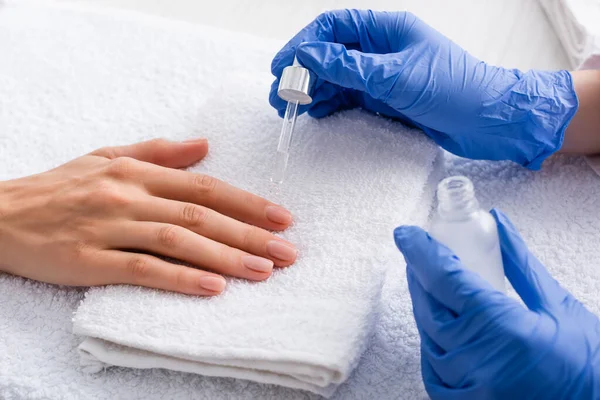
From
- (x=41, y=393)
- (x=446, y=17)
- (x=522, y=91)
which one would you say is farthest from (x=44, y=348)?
(x=446, y=17)

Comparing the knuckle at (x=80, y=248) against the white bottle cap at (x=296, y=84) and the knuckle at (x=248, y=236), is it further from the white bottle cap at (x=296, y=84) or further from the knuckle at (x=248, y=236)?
the white bottle cap at (x=296, y=84)

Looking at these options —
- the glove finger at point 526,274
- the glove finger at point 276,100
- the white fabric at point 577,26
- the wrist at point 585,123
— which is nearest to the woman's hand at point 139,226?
the glove finger at point 276,100

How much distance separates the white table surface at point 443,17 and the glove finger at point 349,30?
357 mm

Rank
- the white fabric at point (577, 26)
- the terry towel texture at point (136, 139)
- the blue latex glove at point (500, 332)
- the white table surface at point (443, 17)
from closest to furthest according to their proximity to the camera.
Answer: the blue latex glove at point (500, 332) → the terry towel texture at point (136, 139) → the white fabric at point (577, 26) → the white table surface at point (443, 17)

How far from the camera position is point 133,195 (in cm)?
94

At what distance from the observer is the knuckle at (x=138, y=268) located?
2.77 ft

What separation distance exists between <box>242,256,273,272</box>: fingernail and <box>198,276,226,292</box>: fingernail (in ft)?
0.14

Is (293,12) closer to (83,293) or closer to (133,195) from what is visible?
(133,195)

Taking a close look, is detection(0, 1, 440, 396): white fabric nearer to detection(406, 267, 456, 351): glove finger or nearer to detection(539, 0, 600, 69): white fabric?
detection(406, 267, 456, 351): glove finger

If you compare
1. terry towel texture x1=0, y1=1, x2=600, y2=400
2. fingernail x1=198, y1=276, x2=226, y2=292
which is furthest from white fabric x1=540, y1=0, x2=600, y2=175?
fingernail x1=198, y1=276, x2=226, y2=292

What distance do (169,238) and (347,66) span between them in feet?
1.15

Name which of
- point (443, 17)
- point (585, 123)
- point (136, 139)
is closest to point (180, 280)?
point (136, 139)

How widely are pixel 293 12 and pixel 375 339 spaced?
2.83 ft

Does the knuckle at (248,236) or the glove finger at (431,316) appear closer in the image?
the glove finger at (431,316)
